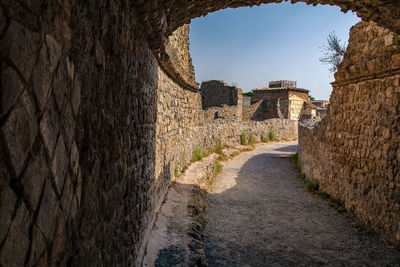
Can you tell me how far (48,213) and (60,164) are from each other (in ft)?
0.62

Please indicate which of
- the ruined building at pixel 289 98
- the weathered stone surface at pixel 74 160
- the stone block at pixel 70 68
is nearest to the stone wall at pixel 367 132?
the weathered stone surface at pixel 74 160

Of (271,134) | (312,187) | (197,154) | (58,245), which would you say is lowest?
(312,187)

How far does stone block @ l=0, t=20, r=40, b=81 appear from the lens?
0.75 m

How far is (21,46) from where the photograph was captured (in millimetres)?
804

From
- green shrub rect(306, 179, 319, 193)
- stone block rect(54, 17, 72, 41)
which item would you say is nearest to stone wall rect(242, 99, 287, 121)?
green shrub rect(306, 179, 319, 193)

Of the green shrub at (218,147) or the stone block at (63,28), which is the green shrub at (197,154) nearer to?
the green shrub at (218,147)

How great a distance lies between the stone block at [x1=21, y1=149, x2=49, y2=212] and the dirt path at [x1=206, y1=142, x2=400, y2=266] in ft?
10.8

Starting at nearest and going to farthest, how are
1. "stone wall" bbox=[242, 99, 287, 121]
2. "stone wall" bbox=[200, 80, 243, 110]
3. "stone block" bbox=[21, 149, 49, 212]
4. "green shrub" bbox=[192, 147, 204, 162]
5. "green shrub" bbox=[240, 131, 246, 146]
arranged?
"stone block" bbox=[21, 149, 49, 212] < "green shrub" bbox=[192, 147, 204, 162] < "green shrub" bbox=[240, 131, 246, 146] < "stone wall" bbox=[200, 80, 243, 110] < "stone wall" bbox=[242, 99, 287, 121]

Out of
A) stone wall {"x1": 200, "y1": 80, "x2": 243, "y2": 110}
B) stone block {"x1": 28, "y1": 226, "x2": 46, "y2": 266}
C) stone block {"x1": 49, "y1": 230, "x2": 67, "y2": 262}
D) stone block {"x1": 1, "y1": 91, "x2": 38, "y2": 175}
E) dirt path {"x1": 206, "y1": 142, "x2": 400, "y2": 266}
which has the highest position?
stone wall {"x1": 200, "y1": 80, "x2": 243, "y2": 110}

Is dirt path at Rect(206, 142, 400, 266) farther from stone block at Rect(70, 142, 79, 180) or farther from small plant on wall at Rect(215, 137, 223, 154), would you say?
small plant on wall at Rect(215, 137, 223, 154)

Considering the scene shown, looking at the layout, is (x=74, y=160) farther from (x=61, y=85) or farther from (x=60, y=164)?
(x=61, y=85)

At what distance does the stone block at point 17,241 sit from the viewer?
751mm

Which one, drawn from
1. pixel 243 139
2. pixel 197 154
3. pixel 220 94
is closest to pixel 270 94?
pixel 220 94

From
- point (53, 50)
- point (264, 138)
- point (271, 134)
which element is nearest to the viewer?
point (53, 50)
